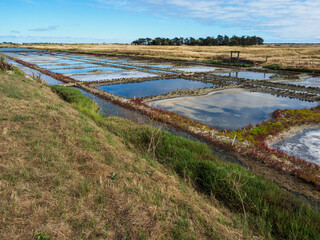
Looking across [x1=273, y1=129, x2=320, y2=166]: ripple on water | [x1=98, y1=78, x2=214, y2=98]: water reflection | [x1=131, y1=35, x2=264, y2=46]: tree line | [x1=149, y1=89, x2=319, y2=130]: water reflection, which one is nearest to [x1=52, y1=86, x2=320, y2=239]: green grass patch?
[x1=273, y1=129, x2=320, y2=166]: ripple on water

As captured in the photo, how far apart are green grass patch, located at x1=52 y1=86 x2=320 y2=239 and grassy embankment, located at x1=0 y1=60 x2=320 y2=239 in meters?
0.03

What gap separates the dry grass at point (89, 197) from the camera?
12.7 feet

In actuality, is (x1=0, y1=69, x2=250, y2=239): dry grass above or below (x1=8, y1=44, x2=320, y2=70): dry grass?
below

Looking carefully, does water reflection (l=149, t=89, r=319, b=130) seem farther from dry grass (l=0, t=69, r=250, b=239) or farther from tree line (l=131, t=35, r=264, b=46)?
tree line (l=131, t=35, r=264, b=46)

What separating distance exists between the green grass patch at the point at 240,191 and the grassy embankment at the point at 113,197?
0.03 m

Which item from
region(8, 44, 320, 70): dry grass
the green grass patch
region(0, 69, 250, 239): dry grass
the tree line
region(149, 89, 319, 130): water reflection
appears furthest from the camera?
the tree line

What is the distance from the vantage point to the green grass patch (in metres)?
4.83

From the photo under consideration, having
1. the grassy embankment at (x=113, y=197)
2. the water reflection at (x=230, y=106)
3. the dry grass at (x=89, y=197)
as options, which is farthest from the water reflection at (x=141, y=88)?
the dry grass at (x=89, y=197)

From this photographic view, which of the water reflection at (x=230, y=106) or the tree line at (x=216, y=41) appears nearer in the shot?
the water reflection at (x=230, y=106)

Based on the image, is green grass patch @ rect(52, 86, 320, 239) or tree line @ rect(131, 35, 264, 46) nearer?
green grass patch @ rect(52, 86, 320, 239)

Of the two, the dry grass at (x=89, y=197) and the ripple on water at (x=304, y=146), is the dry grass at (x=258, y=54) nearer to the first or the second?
the ripple on water at (x=304, y=146)

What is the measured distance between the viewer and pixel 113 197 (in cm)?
474

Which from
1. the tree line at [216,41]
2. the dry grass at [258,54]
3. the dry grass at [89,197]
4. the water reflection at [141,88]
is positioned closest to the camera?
the dry grass at [89,197]

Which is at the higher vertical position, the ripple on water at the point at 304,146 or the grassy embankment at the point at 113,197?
the grassy embankment at the point at 113,197
